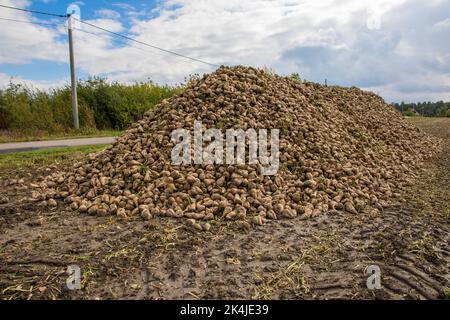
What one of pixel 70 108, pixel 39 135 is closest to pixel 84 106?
pixel 70 108

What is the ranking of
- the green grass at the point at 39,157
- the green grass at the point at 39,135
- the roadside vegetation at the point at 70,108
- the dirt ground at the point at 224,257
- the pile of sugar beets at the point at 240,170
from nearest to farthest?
the dirt ground at the point at 224,257, the pile of sugar beets at the point at 240,170, the green grass at the point at 39,157, the green grass at the point at 39,135, the roadside vegetation at the point at 70,108

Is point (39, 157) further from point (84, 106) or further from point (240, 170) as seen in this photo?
point (84, 106)

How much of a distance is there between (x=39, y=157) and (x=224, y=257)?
6558 millimetres

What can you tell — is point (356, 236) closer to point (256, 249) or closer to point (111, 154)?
point (256, 249)

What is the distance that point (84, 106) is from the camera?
16453mm

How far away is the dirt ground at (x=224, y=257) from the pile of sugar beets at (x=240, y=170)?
27cm

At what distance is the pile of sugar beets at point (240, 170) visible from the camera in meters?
4.40

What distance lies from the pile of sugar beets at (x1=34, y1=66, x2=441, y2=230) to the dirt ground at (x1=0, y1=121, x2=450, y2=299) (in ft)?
0.87

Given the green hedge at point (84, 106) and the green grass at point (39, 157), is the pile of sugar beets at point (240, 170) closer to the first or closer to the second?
the green grass at point (39, 157)

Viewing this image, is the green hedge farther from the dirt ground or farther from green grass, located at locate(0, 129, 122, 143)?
the dirt ground

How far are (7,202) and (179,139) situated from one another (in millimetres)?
2442

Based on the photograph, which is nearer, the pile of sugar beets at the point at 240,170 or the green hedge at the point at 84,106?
the pile of sugar beets at the point at 240,170

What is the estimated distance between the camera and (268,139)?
557 cm

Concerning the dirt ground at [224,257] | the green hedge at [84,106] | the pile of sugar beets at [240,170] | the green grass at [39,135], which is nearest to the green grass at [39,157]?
the pile of sugar beets at [240,170]
